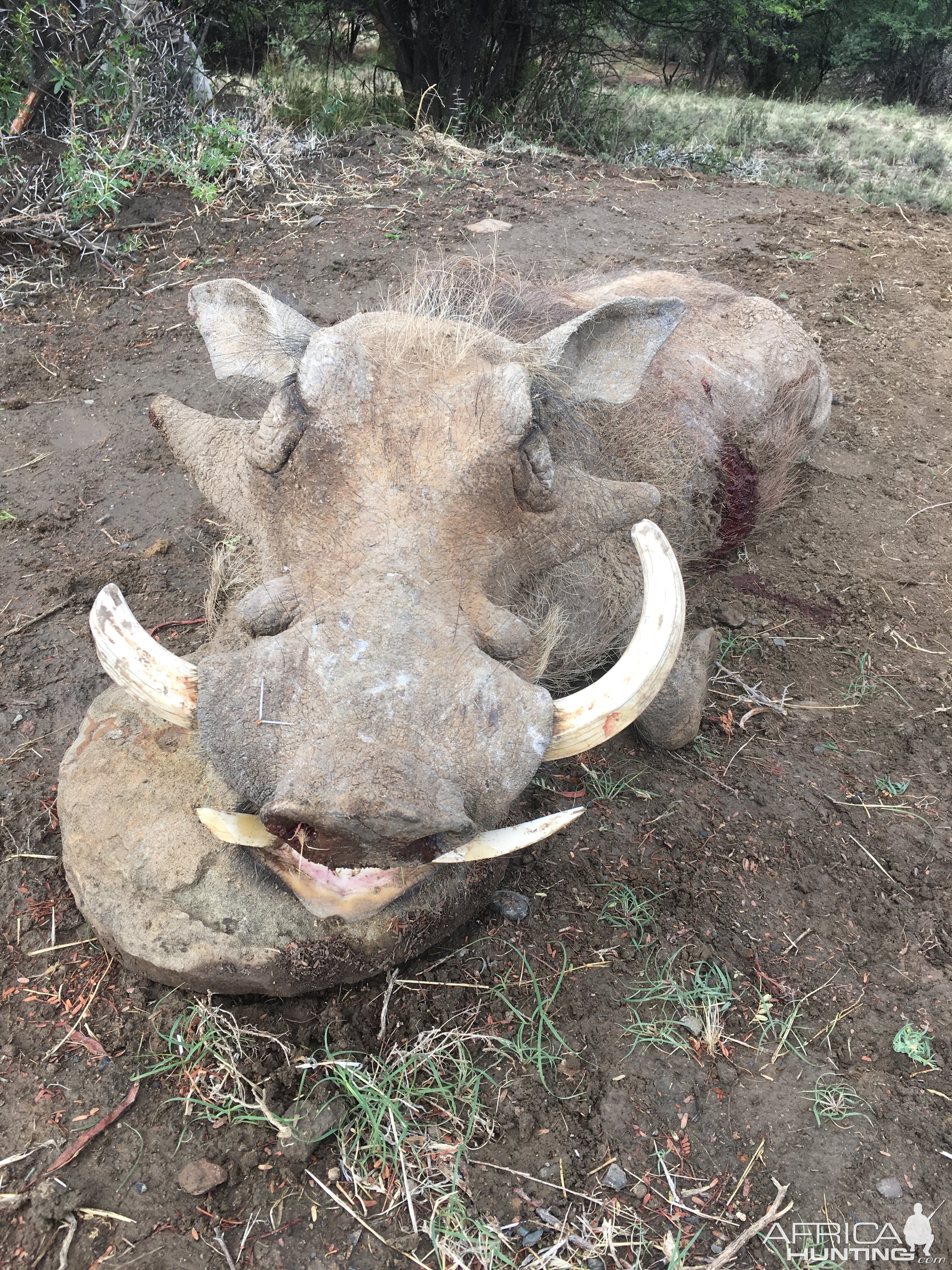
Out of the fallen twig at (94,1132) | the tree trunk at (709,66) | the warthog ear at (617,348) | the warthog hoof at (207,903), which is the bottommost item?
the fallen twig at (94,1132)

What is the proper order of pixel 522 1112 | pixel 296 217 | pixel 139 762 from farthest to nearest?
pixel 296 217
pixel 139 762
pixel 522 1112

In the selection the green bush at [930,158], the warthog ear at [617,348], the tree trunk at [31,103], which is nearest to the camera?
the warthog ear at [617,348]

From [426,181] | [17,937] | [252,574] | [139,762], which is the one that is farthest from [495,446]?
[426,181]

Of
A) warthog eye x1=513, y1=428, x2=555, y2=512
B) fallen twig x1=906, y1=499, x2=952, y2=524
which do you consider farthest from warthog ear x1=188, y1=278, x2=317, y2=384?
fallen twig x1=906, y1=499, x2=952, y2=524

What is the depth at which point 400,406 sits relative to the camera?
2.05m

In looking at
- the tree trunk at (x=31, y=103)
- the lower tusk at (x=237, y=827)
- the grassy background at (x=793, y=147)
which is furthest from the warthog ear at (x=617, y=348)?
the grassy background at (x=793, y=147)

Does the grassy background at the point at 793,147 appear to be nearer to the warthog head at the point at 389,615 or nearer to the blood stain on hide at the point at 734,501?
Result: the blood stain on hide at the point at 734,501

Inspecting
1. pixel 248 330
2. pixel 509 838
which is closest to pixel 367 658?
pixel 509 838

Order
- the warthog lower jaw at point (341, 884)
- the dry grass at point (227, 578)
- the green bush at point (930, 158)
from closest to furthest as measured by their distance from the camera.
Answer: the warthog lower jaw at point (341, 884) < the dry grass at point (227, 578) < the green bush at point (930, 158)

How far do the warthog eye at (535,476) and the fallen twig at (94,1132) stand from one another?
4.91 feet

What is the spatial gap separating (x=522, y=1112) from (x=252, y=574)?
4.53 ft

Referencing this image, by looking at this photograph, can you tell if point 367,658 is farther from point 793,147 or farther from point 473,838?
point 793,147

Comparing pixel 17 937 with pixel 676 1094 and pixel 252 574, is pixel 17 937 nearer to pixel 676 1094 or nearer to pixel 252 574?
pixel 252 574

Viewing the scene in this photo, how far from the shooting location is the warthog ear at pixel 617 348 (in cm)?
265
